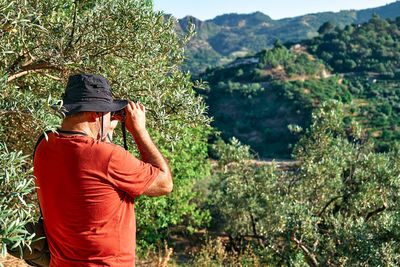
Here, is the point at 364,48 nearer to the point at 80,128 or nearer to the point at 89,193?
the point at 80,128

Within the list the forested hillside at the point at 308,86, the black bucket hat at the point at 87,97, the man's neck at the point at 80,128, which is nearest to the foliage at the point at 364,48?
the forested hillside at the point at 308,86

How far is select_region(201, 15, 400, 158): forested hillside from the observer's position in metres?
54.6

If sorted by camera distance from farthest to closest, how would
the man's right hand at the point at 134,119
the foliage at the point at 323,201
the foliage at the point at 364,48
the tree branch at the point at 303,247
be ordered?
the foliage at the point at 364,48
the tree branch at the point at 303,247
the foliage at the point at 323,201
the man's right hand at the point at 134,119

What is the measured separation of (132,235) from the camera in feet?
7.19

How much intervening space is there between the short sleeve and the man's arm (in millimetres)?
74

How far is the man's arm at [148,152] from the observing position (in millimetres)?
2107

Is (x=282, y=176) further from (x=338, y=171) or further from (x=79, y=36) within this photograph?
(x=79, y=36)

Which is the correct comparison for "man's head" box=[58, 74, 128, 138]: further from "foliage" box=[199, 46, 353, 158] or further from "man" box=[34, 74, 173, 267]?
"foliage" box=[199, 46, 353, 158]

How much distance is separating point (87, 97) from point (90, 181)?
58 cm

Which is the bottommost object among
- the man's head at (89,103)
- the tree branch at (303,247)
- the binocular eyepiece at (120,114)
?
the tree branch at (303,247)

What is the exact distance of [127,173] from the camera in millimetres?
1971

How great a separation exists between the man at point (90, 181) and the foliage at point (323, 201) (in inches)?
201

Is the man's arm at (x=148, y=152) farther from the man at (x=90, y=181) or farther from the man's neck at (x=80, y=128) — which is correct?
the man's neck at (x=80, y=128)

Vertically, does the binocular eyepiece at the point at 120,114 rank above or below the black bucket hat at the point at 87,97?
below
